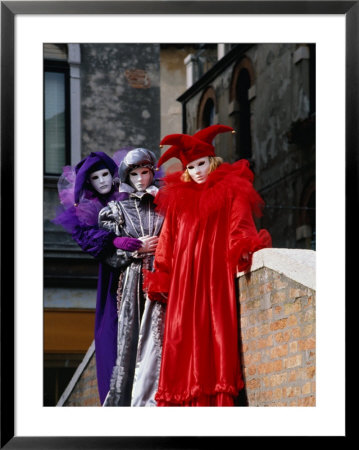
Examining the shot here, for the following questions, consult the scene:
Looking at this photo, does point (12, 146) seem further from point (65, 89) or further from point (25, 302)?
point (65, 89)

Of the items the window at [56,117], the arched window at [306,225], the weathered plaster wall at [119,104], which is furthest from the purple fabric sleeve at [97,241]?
the weathered plaster wall at [119,104]

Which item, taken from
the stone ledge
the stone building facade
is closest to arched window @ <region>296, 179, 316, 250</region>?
the stone building facade

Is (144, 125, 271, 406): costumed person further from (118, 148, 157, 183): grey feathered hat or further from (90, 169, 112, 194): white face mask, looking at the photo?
(90, 169, 112, 194): white face mask

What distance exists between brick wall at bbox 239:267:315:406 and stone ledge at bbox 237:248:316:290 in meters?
0.02

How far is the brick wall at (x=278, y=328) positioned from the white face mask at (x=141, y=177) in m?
0.59

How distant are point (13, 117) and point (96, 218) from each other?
0.80 m

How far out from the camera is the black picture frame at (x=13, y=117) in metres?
4.33

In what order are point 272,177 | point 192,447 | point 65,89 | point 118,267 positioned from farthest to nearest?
point 272,177
point 65,89
point 118,267
point 192,447

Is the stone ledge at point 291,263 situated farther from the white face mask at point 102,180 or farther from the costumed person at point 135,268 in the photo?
the white face mask at point 102,180

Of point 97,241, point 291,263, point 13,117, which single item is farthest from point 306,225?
point 13,117

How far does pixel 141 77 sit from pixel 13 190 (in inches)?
105

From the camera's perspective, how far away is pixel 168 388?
4.73 meters

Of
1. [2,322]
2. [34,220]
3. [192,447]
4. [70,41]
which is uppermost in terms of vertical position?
[70,41]

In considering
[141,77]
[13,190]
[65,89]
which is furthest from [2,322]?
[141,77]
